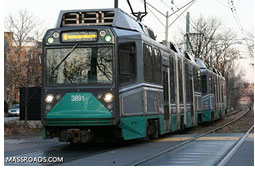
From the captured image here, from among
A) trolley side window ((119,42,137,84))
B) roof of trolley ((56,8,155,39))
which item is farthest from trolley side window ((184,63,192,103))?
trolley side window ((119,42,137,84))

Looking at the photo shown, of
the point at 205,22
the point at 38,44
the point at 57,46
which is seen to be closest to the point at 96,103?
the point at 57,46

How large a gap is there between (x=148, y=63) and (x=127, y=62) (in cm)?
121

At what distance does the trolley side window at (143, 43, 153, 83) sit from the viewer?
14.1 metres

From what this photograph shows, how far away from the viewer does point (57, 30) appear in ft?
43.6

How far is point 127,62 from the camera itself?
13.4 meters

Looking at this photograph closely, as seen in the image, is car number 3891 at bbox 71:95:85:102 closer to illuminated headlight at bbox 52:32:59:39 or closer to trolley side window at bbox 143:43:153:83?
illuminated headlight at bbox 52:32:59:39

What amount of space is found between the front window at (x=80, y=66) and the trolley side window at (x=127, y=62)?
0.36m

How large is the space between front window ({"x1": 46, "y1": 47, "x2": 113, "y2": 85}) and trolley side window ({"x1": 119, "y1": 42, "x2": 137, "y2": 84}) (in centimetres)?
36

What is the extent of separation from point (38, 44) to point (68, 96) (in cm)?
2498

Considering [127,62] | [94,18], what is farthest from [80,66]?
[94,18]

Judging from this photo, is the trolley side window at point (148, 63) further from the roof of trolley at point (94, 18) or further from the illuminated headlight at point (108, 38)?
the illuminated headlight at point (108, 38)

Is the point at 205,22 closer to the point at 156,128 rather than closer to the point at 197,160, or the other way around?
the point at 156,128

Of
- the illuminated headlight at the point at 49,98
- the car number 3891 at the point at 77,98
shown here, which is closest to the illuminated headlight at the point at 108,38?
the car number 3891 at the point at 77,98

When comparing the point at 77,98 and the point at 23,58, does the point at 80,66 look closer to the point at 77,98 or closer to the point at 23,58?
the point at 77,98
